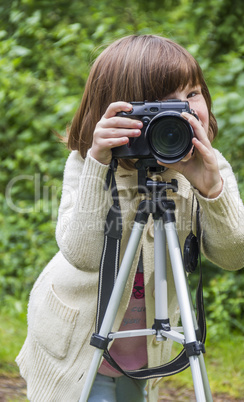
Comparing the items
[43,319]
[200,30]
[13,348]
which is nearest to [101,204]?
[43,319]

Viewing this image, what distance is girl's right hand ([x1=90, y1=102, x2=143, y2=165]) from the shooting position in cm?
111

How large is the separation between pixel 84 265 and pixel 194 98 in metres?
0.48

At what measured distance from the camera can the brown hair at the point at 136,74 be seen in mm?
1238

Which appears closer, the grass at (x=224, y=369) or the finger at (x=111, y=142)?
the finger at (x=111, y=142)

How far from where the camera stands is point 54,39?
10.8 feet

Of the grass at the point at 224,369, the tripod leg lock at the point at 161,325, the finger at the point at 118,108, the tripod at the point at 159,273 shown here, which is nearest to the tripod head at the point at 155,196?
the tripod at the point at 159,273

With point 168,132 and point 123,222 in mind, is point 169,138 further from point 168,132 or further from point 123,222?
point 123,222

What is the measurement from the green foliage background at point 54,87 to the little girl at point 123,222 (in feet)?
4.16

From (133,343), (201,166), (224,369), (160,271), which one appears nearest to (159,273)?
(160,271)

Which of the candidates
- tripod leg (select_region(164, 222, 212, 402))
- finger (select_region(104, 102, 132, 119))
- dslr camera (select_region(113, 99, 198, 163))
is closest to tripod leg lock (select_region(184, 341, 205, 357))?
tripod leg (select_region(164, 222, 212, 402))

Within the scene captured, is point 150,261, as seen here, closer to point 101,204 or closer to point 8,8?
point 101,204

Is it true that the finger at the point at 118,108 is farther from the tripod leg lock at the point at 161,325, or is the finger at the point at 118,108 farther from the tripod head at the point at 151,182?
the tripod leg lock at the point at 161,325

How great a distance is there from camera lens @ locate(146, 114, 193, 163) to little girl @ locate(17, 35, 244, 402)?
25 millimetres

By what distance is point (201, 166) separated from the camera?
1.17m
